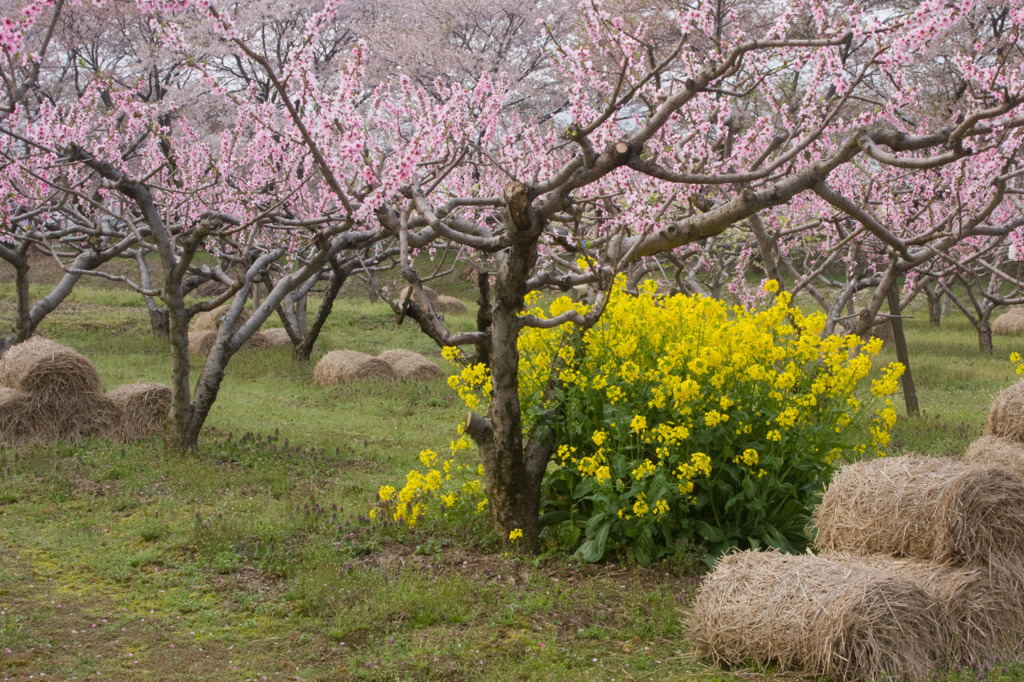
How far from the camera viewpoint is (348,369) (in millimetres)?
13789

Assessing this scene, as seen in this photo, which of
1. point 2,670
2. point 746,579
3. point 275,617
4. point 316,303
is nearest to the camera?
point 2,670

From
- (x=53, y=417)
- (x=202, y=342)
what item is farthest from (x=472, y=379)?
(x=202, y=342)

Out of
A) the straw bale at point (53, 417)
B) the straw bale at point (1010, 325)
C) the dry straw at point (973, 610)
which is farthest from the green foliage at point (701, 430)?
the straw bale at point (1010, 325)

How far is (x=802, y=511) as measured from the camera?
6246mm

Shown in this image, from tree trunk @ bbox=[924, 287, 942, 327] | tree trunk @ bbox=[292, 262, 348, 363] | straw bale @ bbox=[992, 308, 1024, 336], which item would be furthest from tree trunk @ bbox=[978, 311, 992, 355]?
tree trunk @ bbox=[292, 262, 348, 363]

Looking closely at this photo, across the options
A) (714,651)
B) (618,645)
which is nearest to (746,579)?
(714,651)

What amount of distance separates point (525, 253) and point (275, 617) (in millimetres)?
2678

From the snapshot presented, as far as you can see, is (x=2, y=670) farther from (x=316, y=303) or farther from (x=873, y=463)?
(x=316, y=303)

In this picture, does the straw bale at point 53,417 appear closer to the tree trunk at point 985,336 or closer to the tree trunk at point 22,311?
the tree trunk at point 22,311

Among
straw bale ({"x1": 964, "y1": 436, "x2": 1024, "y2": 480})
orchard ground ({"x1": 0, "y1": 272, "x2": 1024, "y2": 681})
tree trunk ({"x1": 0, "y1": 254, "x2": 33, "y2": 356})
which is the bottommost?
orchard ground ({"x1": 0, "y1": 272, "x2": 1024, "y2": 681})

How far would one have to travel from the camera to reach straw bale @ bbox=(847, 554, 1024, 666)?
443 centimetres

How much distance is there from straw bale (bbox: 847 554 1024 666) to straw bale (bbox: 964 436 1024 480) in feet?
8.69

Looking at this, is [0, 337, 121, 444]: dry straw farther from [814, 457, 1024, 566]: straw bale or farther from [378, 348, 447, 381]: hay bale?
[814, 457, 1024, 566]: straw bale

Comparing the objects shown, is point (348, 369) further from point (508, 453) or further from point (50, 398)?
point (508, 453)
